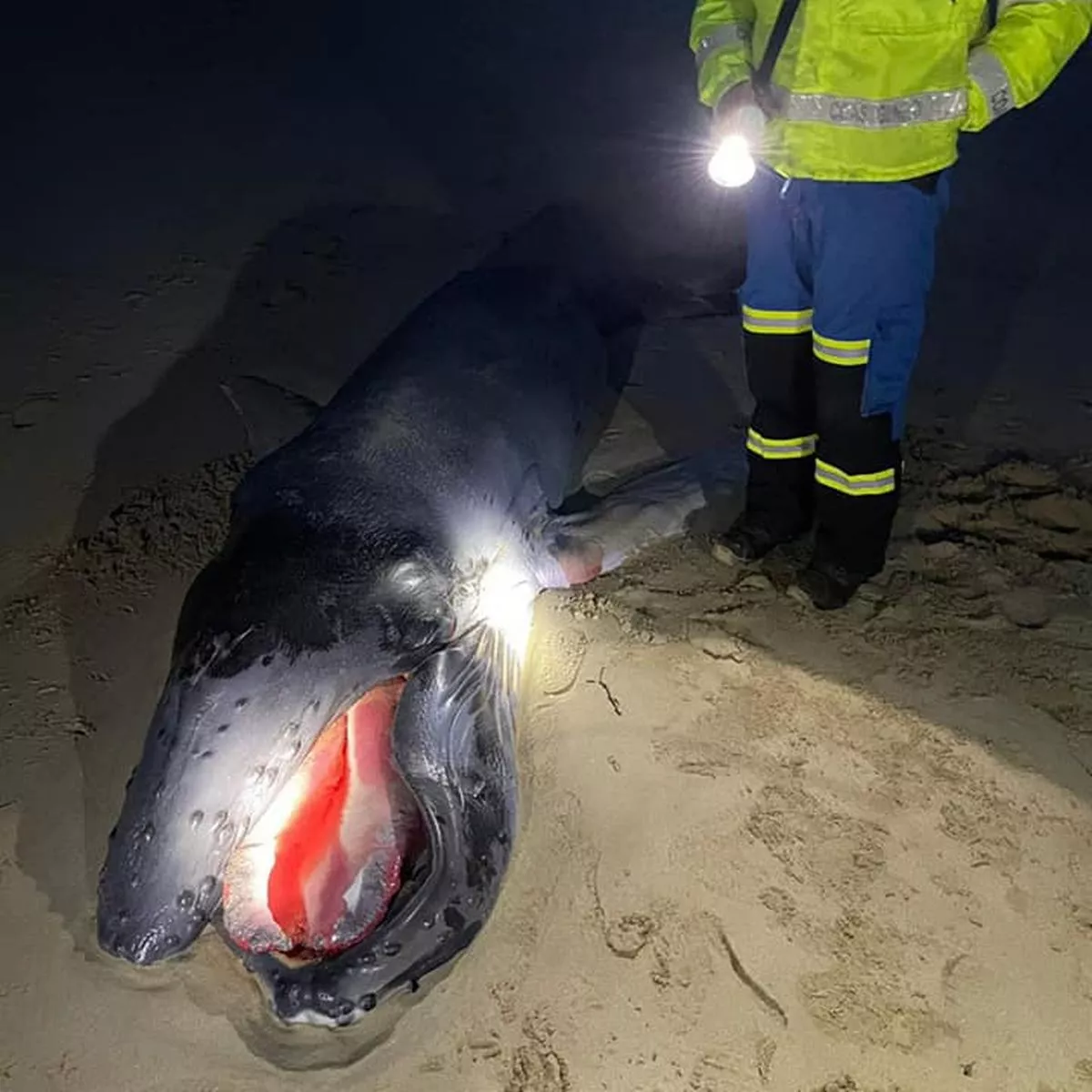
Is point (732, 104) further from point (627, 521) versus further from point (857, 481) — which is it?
point (627, 521)

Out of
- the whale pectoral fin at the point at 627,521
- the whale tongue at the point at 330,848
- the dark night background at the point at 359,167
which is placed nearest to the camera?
the whale tongue at the point at 330,848

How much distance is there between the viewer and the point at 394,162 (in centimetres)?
769

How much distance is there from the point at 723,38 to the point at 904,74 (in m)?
0.70

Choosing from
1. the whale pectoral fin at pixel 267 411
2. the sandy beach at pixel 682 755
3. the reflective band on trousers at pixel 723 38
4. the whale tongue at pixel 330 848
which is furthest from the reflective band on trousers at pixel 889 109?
the whale pectoral fin at pixel 267 411

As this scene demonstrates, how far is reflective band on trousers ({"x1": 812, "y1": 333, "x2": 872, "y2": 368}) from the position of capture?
12.6 feet

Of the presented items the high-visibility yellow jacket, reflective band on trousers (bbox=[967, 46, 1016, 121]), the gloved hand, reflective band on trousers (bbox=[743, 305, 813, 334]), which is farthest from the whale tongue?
reflective band on trousers (bbox=[967, 46, 1016, 121])

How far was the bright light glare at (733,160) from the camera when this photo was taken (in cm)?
371

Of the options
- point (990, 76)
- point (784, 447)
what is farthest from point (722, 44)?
point (784, 447)

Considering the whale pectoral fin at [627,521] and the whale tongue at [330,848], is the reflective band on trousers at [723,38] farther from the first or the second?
the whale tongue at [330,848]

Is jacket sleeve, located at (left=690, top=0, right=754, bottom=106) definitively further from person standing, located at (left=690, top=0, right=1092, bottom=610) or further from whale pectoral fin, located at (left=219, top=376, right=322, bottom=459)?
whale pectoral fin, located at (left=219, top=376, right=322, bottom=459)

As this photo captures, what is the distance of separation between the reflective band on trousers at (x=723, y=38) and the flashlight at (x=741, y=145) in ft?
1.15

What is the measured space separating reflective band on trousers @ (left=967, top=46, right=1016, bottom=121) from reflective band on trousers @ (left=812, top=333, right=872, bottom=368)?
0.76 metres

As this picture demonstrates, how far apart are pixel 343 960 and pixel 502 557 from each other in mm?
1495

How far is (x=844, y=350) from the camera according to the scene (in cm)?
387
